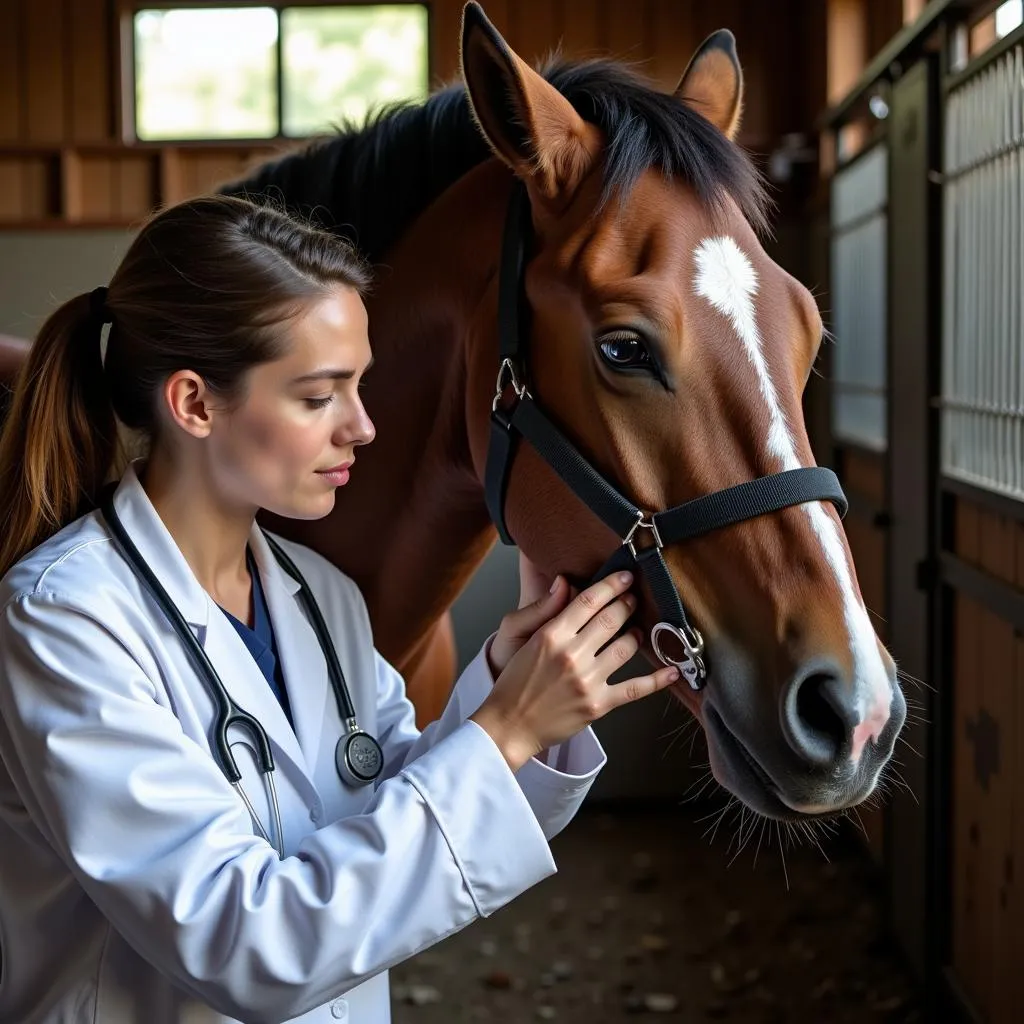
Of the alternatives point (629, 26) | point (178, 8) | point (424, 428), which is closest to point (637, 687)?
point (424, 428)

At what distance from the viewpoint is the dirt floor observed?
2932mm

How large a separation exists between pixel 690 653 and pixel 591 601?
0.10m

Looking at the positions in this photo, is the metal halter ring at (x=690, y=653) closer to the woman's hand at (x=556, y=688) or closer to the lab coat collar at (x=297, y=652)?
the woman's hand at (x=556, y=688)

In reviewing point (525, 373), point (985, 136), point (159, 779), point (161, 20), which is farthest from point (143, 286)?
point (161, 20)

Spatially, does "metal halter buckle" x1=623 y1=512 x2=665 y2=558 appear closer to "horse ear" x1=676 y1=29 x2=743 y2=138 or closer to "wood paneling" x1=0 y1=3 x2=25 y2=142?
"horse ear" x1=676 y1=29 x2=743 y2=138

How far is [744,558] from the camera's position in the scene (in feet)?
3.36

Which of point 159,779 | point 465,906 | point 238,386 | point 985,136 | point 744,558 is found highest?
point 985,136

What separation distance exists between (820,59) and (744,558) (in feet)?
14.7

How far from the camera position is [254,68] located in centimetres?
645

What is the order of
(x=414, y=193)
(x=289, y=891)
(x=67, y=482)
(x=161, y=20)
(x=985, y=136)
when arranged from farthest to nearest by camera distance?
(x=161, y=20)
(x=985, y=136)
(x=414, y=193)
(x=67, y=482)
(x=289, y=891)

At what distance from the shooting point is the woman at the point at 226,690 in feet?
2.96

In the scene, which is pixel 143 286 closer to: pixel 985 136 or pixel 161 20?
pixel 985 136

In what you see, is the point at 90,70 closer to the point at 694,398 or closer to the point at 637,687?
the point at 694,398

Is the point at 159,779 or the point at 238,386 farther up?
the point at 238,386
